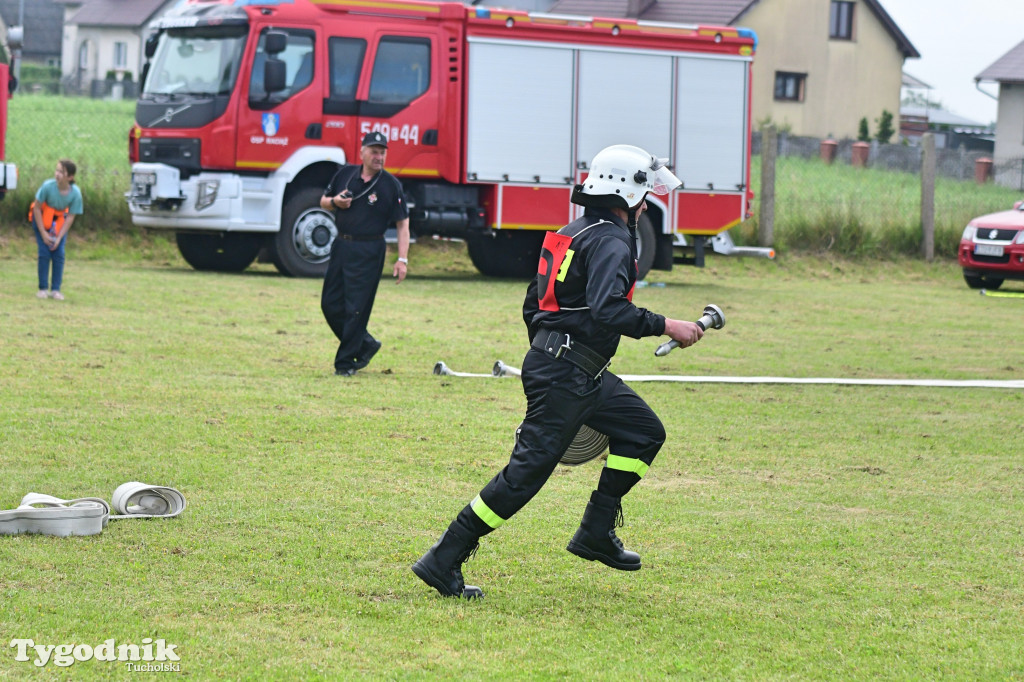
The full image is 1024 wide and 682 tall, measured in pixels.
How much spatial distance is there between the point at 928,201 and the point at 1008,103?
98.4ft

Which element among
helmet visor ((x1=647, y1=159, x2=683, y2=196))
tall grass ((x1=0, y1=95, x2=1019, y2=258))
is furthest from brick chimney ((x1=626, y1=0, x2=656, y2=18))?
helmet visor ((x1=647, y1=159, x2=683, y2=196))

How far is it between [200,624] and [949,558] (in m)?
3.12

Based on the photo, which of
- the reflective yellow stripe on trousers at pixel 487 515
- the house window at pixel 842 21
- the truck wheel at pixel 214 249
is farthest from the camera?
the house window at pixel 842 21

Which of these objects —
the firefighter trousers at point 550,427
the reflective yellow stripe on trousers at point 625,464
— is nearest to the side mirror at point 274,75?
the firefighter trousers at point 550,427

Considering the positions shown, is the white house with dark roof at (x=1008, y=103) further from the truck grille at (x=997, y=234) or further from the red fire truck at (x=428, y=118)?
the red fire truck at (x=428, y=118)

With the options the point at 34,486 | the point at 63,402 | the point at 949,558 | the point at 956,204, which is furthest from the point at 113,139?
the point at 949,558

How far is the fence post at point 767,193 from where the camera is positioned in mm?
22188

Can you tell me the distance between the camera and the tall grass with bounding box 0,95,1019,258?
1967 cm

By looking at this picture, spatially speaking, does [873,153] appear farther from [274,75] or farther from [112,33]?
[112,33]

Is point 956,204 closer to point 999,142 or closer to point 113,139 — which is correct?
point 113,139

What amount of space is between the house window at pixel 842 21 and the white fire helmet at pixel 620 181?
4936cm

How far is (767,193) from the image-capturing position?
22.2m

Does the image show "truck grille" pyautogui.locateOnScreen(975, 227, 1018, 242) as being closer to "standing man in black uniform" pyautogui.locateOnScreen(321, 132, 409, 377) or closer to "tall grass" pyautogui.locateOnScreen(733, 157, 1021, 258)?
"tall grass" pyautogui.locateOnScreen(733, 157, 1021, 258)

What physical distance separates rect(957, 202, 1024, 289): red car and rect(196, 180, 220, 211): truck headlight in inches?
427
